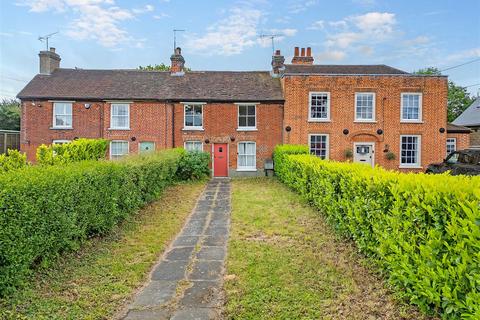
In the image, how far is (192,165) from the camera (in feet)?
59.7

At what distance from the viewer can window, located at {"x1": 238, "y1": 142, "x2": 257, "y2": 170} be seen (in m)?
21.4

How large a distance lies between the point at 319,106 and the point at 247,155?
542 centimetres

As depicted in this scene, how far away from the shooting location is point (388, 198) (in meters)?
5.02

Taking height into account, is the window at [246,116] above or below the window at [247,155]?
above

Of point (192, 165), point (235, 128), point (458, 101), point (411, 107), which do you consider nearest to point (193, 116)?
point (235, 128)

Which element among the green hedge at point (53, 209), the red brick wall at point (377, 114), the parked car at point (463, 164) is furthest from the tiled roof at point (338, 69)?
the green hedge at point (53, 209)

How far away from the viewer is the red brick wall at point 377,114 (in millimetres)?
20797

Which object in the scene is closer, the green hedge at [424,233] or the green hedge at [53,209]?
the green hedge at [424,233]

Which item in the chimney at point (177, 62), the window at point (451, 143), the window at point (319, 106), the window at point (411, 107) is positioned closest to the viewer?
the window at point (411, 107)

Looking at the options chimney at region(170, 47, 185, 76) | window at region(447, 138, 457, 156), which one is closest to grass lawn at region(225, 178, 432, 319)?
chimney at region(170, 47, 185, 76)

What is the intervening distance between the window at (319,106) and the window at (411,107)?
460 cm

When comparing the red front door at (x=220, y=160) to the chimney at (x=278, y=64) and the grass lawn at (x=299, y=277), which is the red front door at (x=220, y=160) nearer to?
the chimney at (x=278, y=64)

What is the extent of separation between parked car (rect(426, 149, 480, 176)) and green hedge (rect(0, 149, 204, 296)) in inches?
501

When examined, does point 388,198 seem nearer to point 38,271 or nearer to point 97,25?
point 38,271
